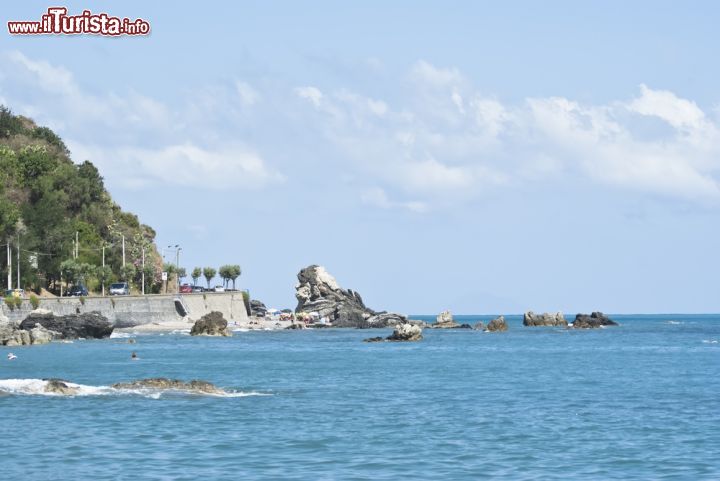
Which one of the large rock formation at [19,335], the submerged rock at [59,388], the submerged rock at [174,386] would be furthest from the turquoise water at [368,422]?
the large rock formation at [19,335]

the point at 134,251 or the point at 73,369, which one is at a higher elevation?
the point at 134,251

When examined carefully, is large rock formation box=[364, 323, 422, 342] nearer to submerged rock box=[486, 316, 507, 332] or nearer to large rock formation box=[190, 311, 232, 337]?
large rock formation box=[190, 311, 232, 337]

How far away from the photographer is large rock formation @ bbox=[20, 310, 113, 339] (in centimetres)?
11366

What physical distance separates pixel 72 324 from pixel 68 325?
538mm

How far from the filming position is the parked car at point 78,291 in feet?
463

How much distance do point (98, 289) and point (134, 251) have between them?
1914 centimetres

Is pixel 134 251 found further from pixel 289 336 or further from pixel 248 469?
pixel 248 469

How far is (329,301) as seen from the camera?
188 m

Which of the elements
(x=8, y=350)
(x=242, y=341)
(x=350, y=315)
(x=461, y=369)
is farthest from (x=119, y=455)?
(x=350, y=315)

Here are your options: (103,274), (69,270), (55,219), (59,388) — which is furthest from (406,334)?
(59,388)

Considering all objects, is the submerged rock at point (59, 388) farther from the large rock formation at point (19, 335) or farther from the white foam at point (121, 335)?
the white foam at point (121, 335)

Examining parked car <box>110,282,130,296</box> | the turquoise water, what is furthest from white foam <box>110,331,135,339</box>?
the turquoise water

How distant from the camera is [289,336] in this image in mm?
144125

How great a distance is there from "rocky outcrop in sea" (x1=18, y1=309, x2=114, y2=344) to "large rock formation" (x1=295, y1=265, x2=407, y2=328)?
220 feet
